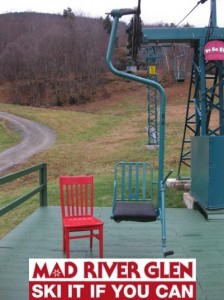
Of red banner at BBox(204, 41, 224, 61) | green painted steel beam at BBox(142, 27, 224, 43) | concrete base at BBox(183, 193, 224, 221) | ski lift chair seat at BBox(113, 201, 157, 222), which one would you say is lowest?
concrete base at BBox(183, 193, 224, 221)

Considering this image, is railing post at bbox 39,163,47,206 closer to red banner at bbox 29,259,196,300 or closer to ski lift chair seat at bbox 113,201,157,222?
ski lift chair seat at bbox 113,201,157,222

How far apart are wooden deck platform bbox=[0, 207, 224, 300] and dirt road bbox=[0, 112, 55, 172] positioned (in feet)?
40.9

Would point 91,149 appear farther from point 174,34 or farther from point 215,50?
point 215,50

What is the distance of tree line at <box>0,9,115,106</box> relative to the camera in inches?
2421

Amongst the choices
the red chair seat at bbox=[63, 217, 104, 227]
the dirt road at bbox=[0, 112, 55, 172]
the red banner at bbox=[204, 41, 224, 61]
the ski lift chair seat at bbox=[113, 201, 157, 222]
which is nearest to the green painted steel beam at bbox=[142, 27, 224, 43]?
the red banner at bbox=[204, 41, 224, 61]

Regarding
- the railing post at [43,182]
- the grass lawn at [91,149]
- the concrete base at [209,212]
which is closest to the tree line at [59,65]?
the grass lawn at [91,149]

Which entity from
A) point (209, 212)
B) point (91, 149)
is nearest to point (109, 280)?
point (209, 212)

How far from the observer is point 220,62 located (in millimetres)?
8445

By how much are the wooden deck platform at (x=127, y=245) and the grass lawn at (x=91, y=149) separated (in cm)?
184

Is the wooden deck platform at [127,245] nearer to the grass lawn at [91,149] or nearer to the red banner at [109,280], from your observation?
the red banner at [109,280]

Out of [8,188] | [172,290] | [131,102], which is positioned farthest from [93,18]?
[172,290]

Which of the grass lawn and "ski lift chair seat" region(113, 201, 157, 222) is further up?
"ski lift chair seat" region(113, 201, 157, 222)

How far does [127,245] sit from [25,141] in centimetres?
2160

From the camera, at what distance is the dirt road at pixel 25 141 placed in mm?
21105
